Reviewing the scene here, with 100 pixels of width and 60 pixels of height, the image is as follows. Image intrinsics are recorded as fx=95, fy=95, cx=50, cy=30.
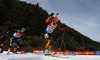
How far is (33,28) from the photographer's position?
1529 centimetres

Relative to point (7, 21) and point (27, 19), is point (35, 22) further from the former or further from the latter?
point (7, 21)

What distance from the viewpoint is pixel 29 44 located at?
13836 mm

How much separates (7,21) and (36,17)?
18.5 feet

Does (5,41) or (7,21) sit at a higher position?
(7,21)

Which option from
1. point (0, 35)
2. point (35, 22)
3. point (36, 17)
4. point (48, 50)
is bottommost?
point (48, 50)

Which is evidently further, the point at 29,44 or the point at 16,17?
the point at 16,17

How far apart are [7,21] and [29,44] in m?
7.36

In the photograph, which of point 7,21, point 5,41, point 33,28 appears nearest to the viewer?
point 5,41

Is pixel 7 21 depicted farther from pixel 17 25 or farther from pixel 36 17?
pixel 36 17

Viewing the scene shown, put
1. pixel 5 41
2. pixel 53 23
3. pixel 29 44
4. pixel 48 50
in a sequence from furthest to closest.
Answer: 1. pixel 29 44
2. pixel 5 41
3. pixel 53 23
4. pixel 48 50

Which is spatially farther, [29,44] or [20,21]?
[20,21]

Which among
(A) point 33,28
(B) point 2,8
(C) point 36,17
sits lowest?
(A) point 33,28

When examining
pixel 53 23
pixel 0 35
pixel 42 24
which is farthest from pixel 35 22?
pixel 53 23

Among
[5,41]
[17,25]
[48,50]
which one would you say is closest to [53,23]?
[48,50]
